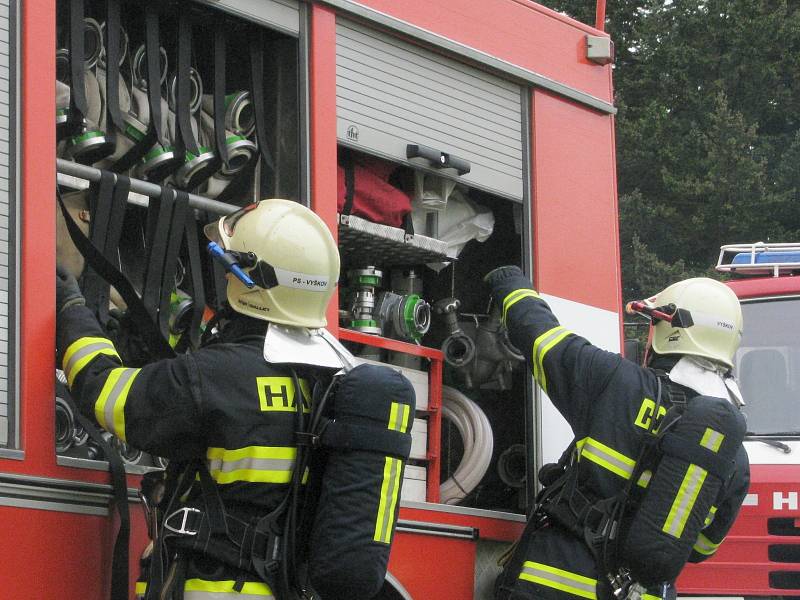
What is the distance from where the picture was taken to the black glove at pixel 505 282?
4.65 m

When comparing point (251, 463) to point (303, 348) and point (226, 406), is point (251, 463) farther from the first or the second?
point (303, 348)

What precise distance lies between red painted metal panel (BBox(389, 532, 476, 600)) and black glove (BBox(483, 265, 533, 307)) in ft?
2.68

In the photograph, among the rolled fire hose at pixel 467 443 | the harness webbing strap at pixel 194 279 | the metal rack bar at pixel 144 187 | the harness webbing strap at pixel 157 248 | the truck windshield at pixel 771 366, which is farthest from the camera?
the truck windshield at pixel 771 366

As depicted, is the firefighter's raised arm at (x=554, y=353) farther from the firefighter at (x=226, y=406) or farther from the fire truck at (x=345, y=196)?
the firefighter at (x=226, y=406)

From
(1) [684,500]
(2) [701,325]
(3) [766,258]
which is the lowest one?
(1) [684,500]

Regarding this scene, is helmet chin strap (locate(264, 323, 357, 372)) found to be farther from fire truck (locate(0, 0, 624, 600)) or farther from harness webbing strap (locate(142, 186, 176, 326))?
harness webbing strap (locate(142, 186, 176, 326))

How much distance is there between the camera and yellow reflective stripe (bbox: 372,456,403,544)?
10.8ft

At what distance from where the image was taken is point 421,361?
4.97 meters

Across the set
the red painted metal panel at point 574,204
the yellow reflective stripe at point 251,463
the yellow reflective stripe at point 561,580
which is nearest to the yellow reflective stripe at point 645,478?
the yellow reflective stripe at point 561,580

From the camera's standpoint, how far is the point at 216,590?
10.7 ft

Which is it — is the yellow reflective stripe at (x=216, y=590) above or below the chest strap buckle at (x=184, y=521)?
below

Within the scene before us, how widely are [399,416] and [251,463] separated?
37 cm

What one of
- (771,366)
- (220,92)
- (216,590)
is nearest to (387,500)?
(216,590)

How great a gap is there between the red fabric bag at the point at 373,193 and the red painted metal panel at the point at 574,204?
1.83ft
